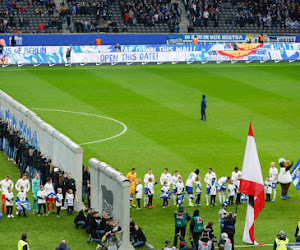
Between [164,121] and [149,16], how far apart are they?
34.6 meters

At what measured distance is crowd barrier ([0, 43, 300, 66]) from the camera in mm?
59562

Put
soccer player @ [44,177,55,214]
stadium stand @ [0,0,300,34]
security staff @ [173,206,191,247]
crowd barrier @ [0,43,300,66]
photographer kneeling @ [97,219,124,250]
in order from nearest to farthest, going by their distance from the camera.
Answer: photographer kneeling @ [97,219,124,250] → security staff @ [173,206,191,247] → soccer player @ [44,177,55,214] → crowd barrier @ [0,43,300,66] → stadium stand @ [0,0,300,34]

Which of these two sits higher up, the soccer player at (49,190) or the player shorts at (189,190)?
the soccer player at (49,190)

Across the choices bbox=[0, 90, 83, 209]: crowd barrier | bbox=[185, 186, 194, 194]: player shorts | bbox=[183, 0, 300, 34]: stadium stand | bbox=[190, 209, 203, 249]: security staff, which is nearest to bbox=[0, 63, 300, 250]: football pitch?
bbox=[185, 186, 194, 194]: player shorts

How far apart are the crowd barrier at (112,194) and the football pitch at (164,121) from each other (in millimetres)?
1242

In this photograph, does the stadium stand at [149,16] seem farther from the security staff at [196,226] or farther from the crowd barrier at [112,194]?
the security staff at [196,226]

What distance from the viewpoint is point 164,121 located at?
4116cm

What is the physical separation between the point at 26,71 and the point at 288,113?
23.6 meters

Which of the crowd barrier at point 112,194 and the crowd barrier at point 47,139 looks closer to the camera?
the crowd barrier at point 112,194

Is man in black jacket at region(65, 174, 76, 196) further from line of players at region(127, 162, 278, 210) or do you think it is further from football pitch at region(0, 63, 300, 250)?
line of players at region(127, 162, 278, 210)

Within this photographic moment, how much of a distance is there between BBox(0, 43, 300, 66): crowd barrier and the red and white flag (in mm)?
38313

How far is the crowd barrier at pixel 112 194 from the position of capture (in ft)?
73.8

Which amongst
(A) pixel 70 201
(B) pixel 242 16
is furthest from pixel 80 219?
(B) pixel 242 16

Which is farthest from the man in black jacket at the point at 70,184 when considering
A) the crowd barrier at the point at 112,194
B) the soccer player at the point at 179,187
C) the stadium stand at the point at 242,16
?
the stadium stand at the point at 242,16
